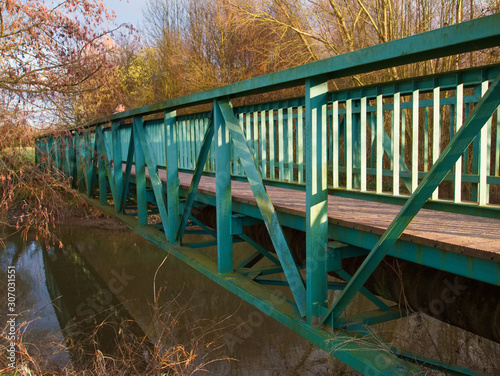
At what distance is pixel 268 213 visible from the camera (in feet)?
10.4

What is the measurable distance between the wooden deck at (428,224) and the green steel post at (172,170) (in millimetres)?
1317

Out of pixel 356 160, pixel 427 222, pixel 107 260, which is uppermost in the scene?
pixel 356 160

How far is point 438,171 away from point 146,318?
7.51 meters

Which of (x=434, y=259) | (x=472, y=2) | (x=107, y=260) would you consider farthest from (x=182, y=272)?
(x=434, y=259)

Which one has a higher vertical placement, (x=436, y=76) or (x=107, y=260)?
(x=436, y=76)

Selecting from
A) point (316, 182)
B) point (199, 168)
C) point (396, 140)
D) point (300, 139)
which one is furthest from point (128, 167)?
point (396, 140)

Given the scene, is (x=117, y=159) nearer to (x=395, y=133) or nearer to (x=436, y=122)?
(x=395, y=133)

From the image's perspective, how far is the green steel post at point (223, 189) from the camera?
3.78 meters

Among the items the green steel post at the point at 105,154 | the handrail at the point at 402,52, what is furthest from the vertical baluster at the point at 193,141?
the handrail at the point at 402,52

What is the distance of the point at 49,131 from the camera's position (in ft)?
19.1

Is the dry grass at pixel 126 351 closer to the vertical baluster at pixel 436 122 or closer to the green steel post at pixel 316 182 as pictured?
the green steel post at pixel 316 182

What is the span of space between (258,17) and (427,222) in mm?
11392

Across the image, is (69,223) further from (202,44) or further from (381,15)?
(381,15)

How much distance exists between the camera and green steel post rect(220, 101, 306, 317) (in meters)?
2.99
